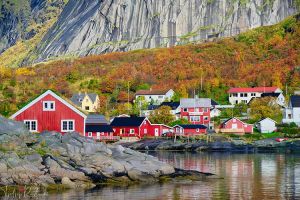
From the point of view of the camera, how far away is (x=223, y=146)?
214 ft

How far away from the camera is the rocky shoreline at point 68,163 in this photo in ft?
98.2

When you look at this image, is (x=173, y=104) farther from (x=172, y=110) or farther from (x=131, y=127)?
(x=131, y=127)

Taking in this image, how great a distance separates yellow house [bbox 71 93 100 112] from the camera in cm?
9444

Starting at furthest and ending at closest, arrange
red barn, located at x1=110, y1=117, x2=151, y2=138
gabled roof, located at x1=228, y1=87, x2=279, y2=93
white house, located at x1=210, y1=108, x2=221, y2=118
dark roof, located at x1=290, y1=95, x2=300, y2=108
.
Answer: gabled roof, located at x1=228, y1=87, x2=279, y2=93
white house, located at x1=210, y1=108, x2=221, y2=118
dark roof, located at x1=290, y1=95, x2=300, y2=108
red barn, located at x1=110, y1=117, x2=151, y2=138

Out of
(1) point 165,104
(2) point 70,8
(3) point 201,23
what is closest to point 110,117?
(1) point 165,104

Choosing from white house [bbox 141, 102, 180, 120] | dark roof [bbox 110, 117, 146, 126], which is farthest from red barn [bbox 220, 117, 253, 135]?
white house [bbox 141, 102, 180, 120]

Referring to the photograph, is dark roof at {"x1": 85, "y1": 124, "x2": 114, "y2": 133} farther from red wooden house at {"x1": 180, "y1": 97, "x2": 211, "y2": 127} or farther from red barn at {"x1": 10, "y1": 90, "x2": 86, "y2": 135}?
red barn at {"x1": 10, "y1": 90, "x2": 86, "y2": 135}

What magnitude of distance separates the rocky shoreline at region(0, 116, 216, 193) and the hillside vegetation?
5008 centimetres

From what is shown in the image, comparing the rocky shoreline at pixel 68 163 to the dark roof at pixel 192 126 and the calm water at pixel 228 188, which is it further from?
the dark roof at pixel 192 126

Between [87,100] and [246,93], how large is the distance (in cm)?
2167

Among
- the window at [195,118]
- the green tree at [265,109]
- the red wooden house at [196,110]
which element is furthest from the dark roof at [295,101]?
the window at [195,118]

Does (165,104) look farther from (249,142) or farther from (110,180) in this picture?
(110,180)

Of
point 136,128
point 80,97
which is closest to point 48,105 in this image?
point 136,128

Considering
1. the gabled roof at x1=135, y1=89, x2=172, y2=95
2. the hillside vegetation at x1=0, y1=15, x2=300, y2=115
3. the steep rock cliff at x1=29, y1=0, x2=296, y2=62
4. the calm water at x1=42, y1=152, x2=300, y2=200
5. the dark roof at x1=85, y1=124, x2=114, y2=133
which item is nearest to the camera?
the calm water at x1=42, y1=152, x2=300, y2=200
